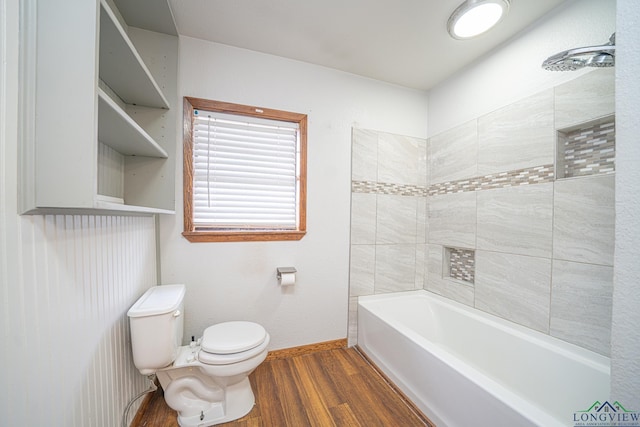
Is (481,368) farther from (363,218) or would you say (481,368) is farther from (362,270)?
(363,218)

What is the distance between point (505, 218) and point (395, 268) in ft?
3.11

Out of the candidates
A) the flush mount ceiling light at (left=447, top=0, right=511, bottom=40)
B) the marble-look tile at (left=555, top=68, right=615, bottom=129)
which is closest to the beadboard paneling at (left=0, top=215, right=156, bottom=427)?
the flush mount ceiling light at (left=447, top=0, right=511, bottom=40)

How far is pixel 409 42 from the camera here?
163cm

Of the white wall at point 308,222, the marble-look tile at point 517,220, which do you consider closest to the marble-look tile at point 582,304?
the marble-look tile at point 517,220

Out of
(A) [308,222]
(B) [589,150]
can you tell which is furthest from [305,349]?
(B) [589,150]

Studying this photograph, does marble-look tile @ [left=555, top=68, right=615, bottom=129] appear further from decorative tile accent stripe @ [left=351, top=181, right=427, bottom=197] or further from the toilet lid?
the toilet lid

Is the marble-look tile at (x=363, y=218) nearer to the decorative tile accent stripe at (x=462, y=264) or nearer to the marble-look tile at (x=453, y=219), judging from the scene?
the marble-look tile at (x=453, y=219)

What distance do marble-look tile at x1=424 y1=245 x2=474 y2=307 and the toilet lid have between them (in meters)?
1.60

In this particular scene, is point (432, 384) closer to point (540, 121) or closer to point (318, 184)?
point (318, 184)

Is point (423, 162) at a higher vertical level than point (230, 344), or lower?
higher

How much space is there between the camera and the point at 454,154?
197 centimetres

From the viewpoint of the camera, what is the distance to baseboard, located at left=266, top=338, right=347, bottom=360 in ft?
6.00

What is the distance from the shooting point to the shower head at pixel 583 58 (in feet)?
3.09

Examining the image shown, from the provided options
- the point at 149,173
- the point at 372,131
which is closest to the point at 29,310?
the point at 149,173
